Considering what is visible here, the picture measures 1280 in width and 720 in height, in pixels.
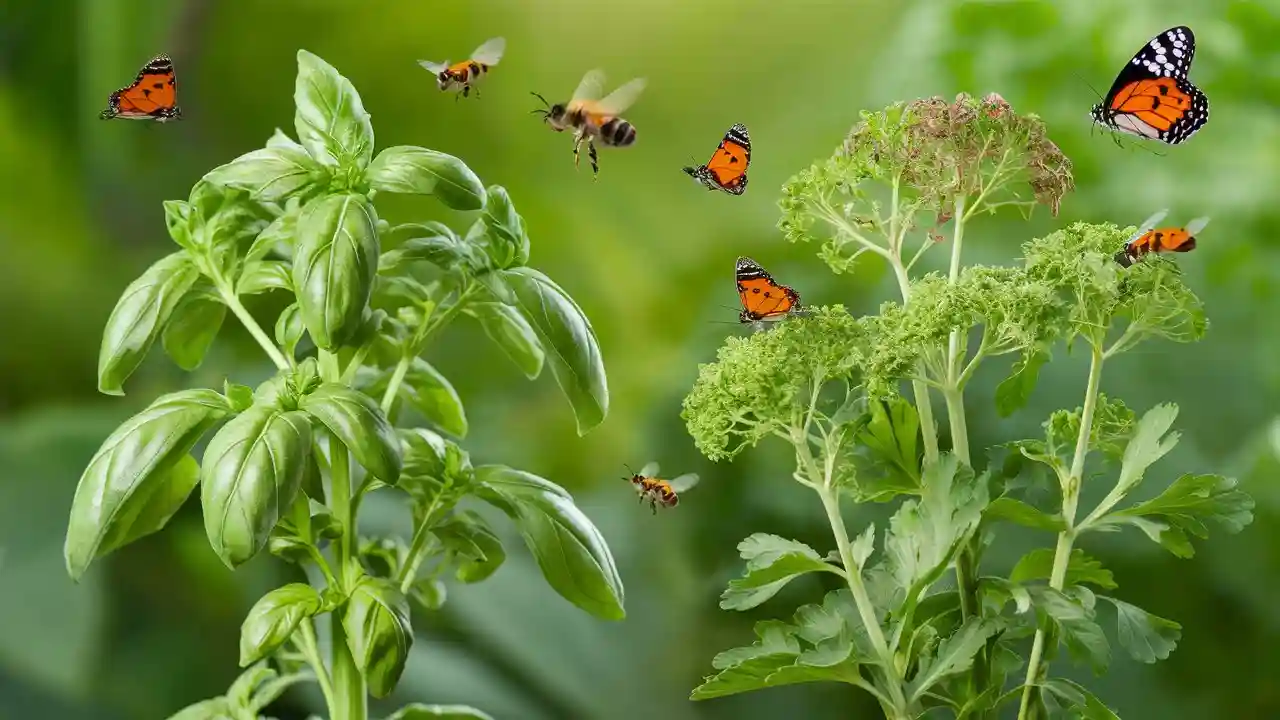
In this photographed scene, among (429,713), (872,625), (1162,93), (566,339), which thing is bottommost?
(429,713)

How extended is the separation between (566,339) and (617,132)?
0.18 m

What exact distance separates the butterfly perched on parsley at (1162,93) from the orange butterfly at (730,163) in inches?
12.3

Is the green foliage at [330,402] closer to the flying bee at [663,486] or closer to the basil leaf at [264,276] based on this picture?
the basil leaf at [264,276]

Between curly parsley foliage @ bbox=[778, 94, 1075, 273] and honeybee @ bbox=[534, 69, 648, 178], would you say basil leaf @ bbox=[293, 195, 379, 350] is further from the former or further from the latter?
curly parsley foliage @ bbox=[778, 94, 1075, 273]

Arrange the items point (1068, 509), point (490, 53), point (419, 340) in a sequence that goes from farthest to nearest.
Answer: point (490, 53)
point (419, 340)
point (1068, 509)

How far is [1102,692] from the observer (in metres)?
1.53

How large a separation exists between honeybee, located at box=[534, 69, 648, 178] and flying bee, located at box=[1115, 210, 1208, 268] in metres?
0.39

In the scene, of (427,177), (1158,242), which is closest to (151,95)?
(427,177)

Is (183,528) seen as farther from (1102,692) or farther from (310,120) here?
(1102,692)

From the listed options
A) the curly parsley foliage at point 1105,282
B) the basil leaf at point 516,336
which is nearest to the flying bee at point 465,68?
the basil leaf at point 516,336

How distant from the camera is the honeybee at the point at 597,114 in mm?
1034

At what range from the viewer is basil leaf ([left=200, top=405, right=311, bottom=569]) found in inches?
36.1

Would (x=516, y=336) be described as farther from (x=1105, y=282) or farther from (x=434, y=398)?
(x=1105, y=282)

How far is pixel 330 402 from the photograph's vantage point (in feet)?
3.23
